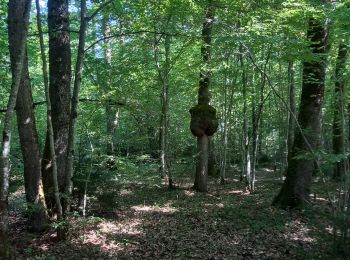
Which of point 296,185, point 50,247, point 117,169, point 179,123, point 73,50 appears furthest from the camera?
point 179,123

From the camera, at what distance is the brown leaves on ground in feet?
20.8

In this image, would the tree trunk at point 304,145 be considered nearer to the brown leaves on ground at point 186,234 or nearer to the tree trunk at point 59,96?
the brown leaves on ground at point 186,234

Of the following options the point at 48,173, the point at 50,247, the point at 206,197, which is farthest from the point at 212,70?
the point at 50,247

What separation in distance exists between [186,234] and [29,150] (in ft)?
12.6

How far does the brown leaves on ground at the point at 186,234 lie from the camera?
6344 mm

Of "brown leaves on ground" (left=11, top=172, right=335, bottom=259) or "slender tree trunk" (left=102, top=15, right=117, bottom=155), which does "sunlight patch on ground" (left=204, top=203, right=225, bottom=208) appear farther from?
"slender tree trunk" (left=102, top=15, right=117, bottom=155)

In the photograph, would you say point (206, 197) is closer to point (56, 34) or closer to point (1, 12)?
point (56, 34)

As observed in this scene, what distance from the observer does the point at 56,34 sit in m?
7.98

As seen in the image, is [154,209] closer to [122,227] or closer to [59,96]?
[122,227]

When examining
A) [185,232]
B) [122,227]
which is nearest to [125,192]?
[122,227]

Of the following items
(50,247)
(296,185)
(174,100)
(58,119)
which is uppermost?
(174,100)

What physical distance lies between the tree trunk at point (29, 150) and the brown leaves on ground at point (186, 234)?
45 cm

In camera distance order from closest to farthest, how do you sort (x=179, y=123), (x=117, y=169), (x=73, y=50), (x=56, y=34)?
(x=56, y=34) → (x=117, y=169) → (x=73, y=50) → (x=179, y=123)

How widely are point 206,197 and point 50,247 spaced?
20.4 ft
